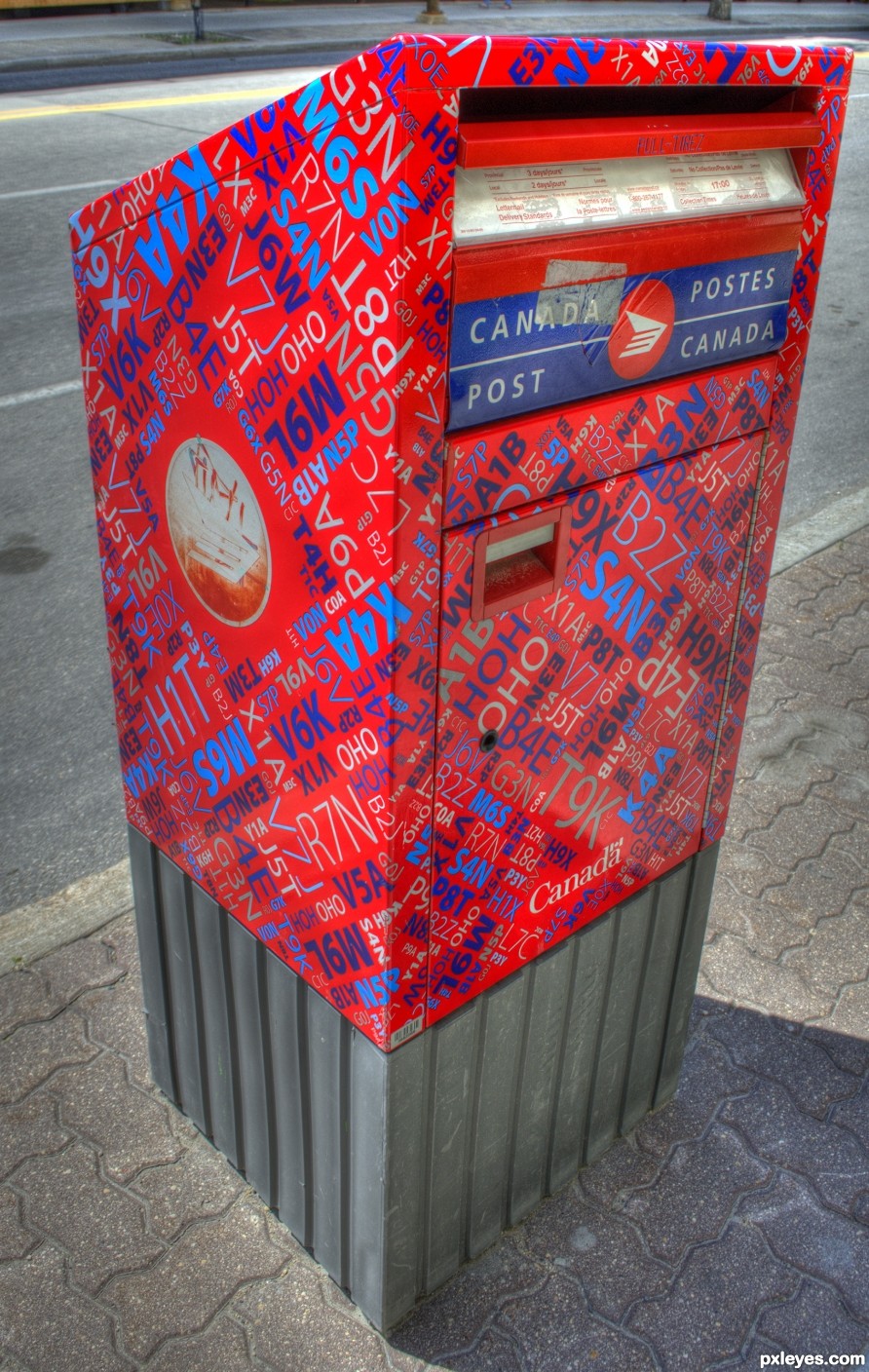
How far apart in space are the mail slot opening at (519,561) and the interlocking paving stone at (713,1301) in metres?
1.43

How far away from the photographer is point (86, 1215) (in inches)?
92.2

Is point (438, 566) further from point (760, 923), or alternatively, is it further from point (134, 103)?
point (134, 103)

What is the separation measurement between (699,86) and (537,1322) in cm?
209

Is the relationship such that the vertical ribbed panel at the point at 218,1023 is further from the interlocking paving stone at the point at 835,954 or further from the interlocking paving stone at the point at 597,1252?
the interlocking paving stone at the point at 835,954

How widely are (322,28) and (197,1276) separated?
824 inches

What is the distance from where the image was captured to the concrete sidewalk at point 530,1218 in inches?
85.4

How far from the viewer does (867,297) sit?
27.9 ft

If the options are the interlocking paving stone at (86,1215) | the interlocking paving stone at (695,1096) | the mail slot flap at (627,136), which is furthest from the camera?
the interlocking paving stone at (695,1096)

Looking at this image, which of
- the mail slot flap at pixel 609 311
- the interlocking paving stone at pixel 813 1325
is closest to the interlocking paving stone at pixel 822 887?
the interlocking paving stone at pixel 813 1325

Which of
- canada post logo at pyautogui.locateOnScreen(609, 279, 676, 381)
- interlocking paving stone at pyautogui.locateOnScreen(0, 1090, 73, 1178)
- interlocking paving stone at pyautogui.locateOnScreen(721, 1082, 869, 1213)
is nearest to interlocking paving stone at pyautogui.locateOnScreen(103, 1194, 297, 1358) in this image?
interlocking paving stone at pyautogui.locateOnScreen(0, 1090, 73, 1178)

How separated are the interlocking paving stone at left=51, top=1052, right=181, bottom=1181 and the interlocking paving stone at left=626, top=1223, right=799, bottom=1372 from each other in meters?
1.01

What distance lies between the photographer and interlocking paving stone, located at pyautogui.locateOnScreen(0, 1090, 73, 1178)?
244cm

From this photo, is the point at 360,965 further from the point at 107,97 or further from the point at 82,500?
the point at 107,97

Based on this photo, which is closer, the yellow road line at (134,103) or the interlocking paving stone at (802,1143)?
the interlocking paving stone at (802,1143)
